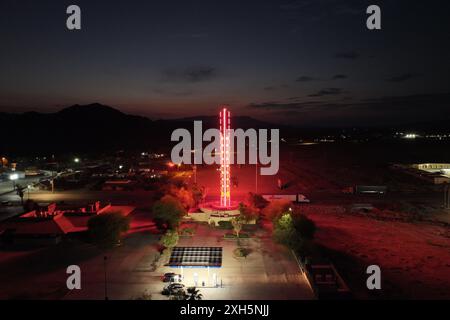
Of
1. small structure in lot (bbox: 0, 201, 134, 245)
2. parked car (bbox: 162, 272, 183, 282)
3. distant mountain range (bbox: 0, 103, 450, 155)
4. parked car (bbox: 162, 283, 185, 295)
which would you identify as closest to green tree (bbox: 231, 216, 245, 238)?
parked car (bbox: 162, 272, 183, 282)

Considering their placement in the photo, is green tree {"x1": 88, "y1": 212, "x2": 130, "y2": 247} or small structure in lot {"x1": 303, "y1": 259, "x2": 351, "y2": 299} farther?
green tree {"x1": 88, "y1": 212, "x2": 130, "y2": 247}

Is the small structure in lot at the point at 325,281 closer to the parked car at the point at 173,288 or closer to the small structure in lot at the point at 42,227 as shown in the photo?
the parked car at the point at 173,288

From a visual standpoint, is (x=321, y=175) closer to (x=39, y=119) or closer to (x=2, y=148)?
(x=2, y=148)

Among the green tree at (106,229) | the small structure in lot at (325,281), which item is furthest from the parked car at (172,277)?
the green tree at (106,229)

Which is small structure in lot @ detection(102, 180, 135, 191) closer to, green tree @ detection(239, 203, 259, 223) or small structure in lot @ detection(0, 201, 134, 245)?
small structure in lot @ detection(0, 201, 134, 245)

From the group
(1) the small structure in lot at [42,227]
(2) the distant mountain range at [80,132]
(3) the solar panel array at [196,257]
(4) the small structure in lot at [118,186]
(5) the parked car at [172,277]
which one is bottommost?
(5) the parked car at [172,277]
